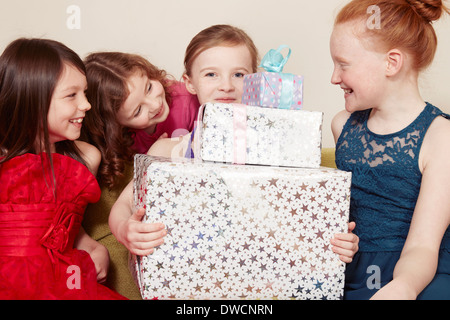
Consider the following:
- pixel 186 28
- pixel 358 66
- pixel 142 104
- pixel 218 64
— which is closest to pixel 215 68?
pixel 218 64

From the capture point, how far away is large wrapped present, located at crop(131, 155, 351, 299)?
97cm

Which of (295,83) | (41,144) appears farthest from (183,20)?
(295,83)

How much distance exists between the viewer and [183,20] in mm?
1985

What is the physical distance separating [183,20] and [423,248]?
134 cm

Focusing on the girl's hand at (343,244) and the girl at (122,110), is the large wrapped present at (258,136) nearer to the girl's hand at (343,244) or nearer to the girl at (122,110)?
the girl's hand at (343,244)

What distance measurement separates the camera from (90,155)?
1.47 meters

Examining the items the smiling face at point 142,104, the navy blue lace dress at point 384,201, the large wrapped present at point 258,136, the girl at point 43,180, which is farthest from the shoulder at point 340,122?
the girl at point 43,180

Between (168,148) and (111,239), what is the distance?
33 centimetres

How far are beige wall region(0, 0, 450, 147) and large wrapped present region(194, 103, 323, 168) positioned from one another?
1.01 meters

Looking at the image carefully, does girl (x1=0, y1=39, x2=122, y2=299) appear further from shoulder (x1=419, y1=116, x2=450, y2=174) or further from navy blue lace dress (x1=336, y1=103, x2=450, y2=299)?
shoulder (x1=419, y1=116, x2=450, y2=174)

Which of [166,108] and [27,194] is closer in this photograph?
[27,194]

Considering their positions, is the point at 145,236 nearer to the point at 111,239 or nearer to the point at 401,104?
the point at 111,239

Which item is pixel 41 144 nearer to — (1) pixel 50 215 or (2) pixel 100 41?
(1) pixel 50 215

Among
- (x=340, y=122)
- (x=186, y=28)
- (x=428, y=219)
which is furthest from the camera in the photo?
(x=186, y=28)
